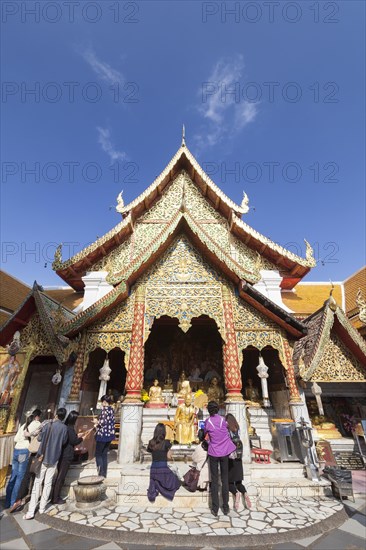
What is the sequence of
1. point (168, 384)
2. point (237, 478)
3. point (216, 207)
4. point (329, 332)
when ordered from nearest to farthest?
point (237, 478), point (329, 332), point (168, 384), point (216, 207)

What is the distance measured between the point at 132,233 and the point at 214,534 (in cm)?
888

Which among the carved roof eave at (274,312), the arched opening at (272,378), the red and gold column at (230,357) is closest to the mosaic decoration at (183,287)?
the red and gold column at (230,357)

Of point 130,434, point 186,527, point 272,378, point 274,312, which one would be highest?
point 274,312

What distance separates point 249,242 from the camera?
10.4 meters

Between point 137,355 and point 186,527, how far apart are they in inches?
135

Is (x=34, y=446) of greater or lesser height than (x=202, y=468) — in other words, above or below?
above

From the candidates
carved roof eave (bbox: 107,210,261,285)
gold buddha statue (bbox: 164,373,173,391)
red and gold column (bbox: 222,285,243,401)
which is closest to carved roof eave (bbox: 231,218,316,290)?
carved roof eave (bbox: 107,210,261,285)

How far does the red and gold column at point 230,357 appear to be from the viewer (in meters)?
6.16

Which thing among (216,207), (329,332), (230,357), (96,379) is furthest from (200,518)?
(216,207)

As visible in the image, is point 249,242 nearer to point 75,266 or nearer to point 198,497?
point 75,266

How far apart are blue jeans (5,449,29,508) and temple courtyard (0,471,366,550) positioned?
0.28m

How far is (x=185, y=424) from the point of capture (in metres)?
6.18

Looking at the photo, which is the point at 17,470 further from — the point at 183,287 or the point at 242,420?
the point at 183,287

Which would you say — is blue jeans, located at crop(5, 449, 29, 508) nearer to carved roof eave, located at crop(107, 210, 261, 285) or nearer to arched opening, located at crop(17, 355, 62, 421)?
arched opening, located at crop(17, 355, 62, 421)
